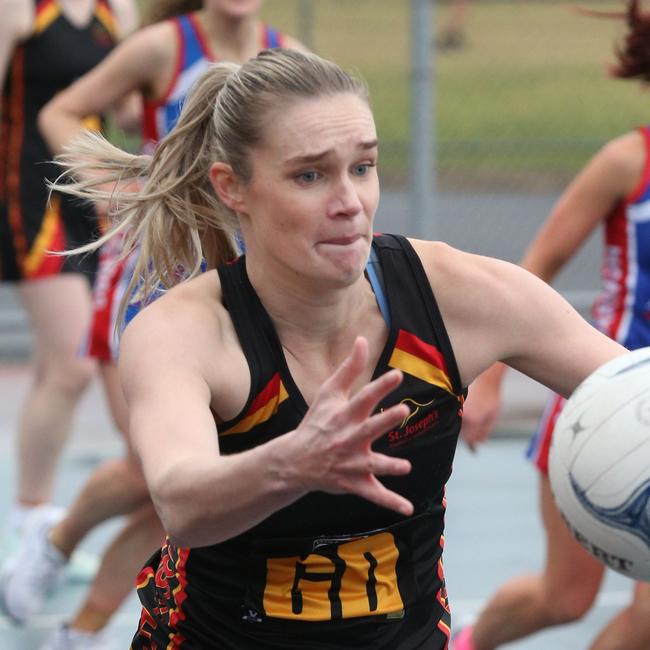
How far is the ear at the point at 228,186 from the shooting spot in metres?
2.85

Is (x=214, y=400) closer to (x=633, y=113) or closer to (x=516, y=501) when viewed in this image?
(x=516, y=501)

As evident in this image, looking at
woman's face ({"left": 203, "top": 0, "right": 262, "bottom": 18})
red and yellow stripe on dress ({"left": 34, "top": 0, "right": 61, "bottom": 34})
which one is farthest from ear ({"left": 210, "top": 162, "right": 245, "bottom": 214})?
red and yellow stripe on dress ({"left": 34, "top": 0, "right": 61, "bottom": 34})

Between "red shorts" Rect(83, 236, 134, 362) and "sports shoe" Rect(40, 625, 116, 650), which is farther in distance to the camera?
"red shorts" Rect(83, 236, 134, 362)

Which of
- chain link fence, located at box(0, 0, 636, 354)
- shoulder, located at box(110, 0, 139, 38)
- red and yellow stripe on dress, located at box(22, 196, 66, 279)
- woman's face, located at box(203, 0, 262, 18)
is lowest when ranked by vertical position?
chain link fence, located at box(0, 0, 636, 354)

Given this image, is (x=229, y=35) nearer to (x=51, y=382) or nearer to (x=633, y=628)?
(x=51, y=382)

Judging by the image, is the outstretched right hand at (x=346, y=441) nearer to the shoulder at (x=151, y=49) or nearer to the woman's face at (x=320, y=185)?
the woman's face at (x=320, y=185)

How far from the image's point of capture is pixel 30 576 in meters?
5.00

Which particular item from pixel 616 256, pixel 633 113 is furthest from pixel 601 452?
pixel 633 113

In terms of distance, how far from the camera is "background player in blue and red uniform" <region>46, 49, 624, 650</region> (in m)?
2.62

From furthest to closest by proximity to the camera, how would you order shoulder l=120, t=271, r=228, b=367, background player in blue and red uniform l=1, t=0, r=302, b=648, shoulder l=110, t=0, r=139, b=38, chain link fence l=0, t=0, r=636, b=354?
chain link fence l=0, t=0, r=636, b=354
shoulder l=110, t=0, r=139, b=38
background player in blue and red uniform l=1, t=0, r=302, b=648
shoulder l=120, t=271, r=228, b=367

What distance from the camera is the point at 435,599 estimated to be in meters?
2.93

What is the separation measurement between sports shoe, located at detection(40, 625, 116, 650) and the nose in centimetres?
233

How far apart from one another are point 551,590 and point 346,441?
2168 millimetres

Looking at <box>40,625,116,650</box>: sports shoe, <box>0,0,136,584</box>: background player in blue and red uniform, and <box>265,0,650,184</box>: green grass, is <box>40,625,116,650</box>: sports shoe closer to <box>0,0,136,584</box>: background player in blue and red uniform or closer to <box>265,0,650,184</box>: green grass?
<box>0,0,136,584</box>: background player in blue and red uniform
